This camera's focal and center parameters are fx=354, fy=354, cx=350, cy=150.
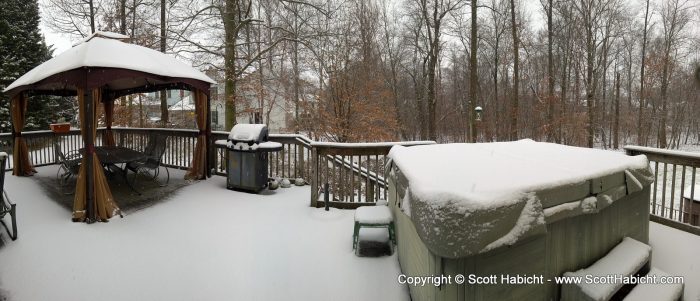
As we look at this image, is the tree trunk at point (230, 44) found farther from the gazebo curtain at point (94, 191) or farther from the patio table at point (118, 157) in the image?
the gazebo curtain at point (94, 191)

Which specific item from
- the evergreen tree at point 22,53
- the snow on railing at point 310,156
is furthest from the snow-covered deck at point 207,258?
the evergreen tree at point 22,53

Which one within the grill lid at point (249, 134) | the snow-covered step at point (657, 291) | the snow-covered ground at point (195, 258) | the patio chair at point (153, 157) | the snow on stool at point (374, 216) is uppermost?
the grill lid at point (249, 134)

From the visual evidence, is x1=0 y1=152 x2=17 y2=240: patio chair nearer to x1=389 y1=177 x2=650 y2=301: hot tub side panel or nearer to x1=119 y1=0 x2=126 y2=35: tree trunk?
x1=389 y1=177 x2=650 y2=301: hot tub side panel

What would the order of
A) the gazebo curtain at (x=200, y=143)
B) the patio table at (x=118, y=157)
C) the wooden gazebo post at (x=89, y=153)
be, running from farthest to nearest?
the gazebo curtain at (x=200, y=143), the patio table at (x=118, y=157), the wooden gazebo post at (x=89, y=153)

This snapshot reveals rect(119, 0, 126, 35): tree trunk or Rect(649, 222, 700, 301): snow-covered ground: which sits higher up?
Rect(119, 0, 126, 35): tree trunk

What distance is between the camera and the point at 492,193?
179 cm

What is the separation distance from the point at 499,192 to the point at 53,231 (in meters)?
5.13

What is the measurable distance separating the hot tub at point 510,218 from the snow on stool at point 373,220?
0.41 meters

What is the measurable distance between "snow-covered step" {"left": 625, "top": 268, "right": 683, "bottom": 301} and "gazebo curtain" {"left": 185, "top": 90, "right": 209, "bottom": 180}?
6894mm

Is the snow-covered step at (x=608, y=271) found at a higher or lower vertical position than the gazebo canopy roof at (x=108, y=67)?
lower

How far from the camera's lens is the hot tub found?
170 cm

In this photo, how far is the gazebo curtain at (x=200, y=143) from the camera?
280 inches

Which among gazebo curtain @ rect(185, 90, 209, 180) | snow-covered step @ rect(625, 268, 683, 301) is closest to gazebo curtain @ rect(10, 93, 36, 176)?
gazebo curtain @ rect(185, 90, 209, 180)

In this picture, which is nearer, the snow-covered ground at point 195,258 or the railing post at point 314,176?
the snow-covered ground at point 195,258
